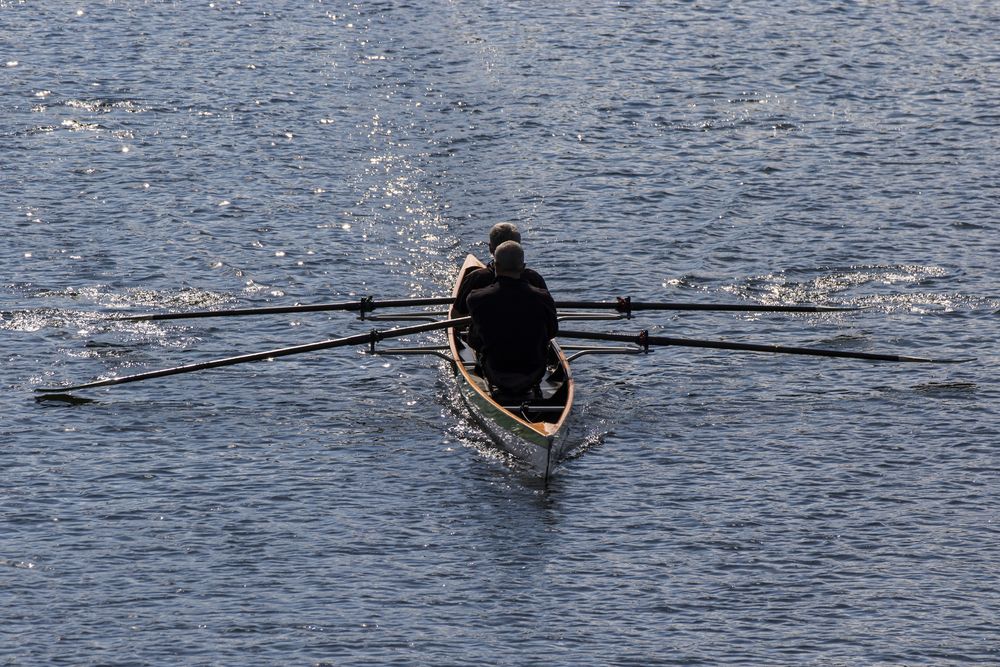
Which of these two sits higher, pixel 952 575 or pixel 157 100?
pixel 952 575

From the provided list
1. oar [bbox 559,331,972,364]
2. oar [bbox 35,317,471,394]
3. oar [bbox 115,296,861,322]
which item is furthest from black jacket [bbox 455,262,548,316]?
oar [bbox 559,331,972,364]

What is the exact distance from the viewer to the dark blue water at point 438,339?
645 inches

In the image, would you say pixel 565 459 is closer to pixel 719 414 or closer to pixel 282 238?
pixel 719 414

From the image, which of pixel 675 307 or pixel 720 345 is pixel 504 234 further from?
pixel 720 345

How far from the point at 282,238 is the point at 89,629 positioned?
1364 centimetres

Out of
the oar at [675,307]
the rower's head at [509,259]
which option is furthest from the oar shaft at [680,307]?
the rower's head at [509,259]

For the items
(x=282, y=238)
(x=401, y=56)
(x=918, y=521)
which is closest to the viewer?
(x=918, y=521)

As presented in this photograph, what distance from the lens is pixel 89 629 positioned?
15.9 m

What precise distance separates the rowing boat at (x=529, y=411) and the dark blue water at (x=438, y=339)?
399mm

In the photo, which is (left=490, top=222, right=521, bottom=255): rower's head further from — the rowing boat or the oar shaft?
the rowing boat

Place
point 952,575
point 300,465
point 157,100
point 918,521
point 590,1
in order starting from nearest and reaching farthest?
point 952,575 < point 918,521 < point 300,465 < point 157,100 < point 590,1

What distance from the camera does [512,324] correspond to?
20500 mm

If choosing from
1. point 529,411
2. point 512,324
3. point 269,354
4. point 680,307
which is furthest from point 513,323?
point 269,354

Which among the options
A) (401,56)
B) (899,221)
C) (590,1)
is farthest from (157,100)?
(899,221)
